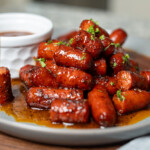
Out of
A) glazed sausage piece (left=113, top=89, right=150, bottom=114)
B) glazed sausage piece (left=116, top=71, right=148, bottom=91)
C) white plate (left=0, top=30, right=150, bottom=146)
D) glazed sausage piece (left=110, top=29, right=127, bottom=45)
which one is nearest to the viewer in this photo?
white plate (left=0, top=30, right=150, bottom=146)

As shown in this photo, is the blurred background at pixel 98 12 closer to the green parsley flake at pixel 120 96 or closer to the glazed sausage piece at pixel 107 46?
the glazed sausage piece at pixel 107 46

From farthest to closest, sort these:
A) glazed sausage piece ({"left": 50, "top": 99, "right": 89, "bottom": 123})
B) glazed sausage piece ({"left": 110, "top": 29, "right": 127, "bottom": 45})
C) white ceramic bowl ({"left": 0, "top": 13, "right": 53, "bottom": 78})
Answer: glazed sausage piece ({"left": 110, "top": 29, "right": 127, "bottom": 45})
white ceramic bowl ({"left": 0, "top": 13, "right": 53, "bottom": 78})
glazed sausage piece ({"left": 50, "top": 99, "right": 89, "bottom": 123})

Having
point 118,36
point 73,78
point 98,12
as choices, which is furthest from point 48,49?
point 98,12

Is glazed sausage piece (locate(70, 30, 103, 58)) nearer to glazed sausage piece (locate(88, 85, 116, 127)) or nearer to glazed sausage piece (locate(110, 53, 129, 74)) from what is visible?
glazed sausage piece (locate(110, 53, 129, 74))

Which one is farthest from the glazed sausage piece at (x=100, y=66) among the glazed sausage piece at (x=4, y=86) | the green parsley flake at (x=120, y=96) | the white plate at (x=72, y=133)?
the glazed sausage piece at (x=4, y=86)

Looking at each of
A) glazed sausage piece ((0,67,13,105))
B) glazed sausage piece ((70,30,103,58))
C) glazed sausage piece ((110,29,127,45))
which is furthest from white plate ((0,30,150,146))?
glazed sausage piece ((110,29,127,45))

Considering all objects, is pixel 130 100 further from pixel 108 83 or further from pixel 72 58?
pixel 72 58
